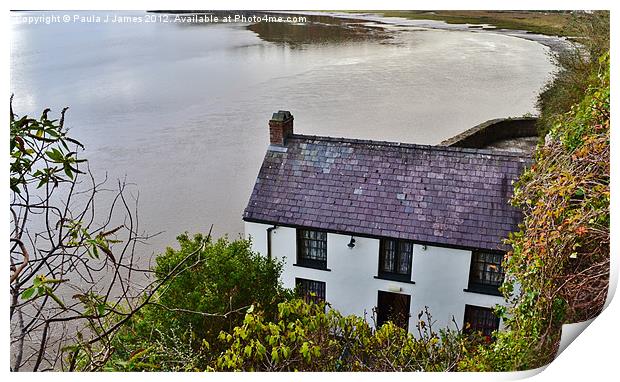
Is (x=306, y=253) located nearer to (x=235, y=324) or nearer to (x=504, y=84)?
(x=235, y=324)

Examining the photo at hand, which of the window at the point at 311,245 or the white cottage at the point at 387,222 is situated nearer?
the white cottage at the point at 387,222

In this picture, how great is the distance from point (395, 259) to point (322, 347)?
842 mm

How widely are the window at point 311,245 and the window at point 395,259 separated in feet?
0.99

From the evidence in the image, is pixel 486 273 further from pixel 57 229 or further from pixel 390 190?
pixel 57 229

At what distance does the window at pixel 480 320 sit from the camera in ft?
9.53

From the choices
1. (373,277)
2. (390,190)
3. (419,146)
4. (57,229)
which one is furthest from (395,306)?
(57,229)

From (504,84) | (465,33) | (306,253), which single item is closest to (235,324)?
(306,253)

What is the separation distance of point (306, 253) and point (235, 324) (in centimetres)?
61

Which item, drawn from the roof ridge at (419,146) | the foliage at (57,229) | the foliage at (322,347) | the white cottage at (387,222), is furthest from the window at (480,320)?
the foliage at (57,229)

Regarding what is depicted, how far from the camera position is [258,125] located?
330cm

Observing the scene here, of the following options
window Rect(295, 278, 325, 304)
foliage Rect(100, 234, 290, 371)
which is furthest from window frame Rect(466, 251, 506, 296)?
foliage Rect(100, 234, 290, 371)

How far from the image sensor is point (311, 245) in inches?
126

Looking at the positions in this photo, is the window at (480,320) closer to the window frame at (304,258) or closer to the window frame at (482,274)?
the window frame at (482,274)
